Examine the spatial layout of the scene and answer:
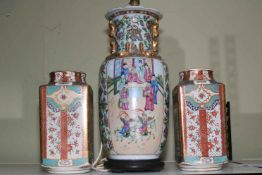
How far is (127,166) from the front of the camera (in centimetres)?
91

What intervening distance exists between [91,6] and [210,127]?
0.58 meters

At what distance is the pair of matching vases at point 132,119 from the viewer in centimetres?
91

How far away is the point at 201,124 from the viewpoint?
3.04ft

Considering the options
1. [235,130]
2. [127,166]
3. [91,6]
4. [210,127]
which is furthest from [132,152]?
[91,6]

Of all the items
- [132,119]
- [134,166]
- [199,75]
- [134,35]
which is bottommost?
Answer: [134,166]

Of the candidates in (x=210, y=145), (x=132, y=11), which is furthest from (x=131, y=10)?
(x=210, y=145)

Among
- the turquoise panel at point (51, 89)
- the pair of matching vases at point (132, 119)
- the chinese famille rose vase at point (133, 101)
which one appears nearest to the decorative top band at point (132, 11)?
the chinese famille rose vase at point (133, 101)

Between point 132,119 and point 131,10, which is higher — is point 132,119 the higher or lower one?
the lower one

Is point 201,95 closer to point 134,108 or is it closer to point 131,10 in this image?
point 134,108

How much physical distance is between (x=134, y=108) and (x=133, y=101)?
0.05 feet

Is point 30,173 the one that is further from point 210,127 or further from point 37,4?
point 37,4

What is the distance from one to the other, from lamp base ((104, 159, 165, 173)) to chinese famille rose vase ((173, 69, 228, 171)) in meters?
0.06

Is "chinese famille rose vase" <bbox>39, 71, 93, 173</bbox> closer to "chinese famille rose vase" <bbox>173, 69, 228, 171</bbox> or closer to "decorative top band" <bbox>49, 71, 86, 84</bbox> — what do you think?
"decorative top band" <bbox>49, 71, 86, 84</bbox>

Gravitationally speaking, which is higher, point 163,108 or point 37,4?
point 37,4
